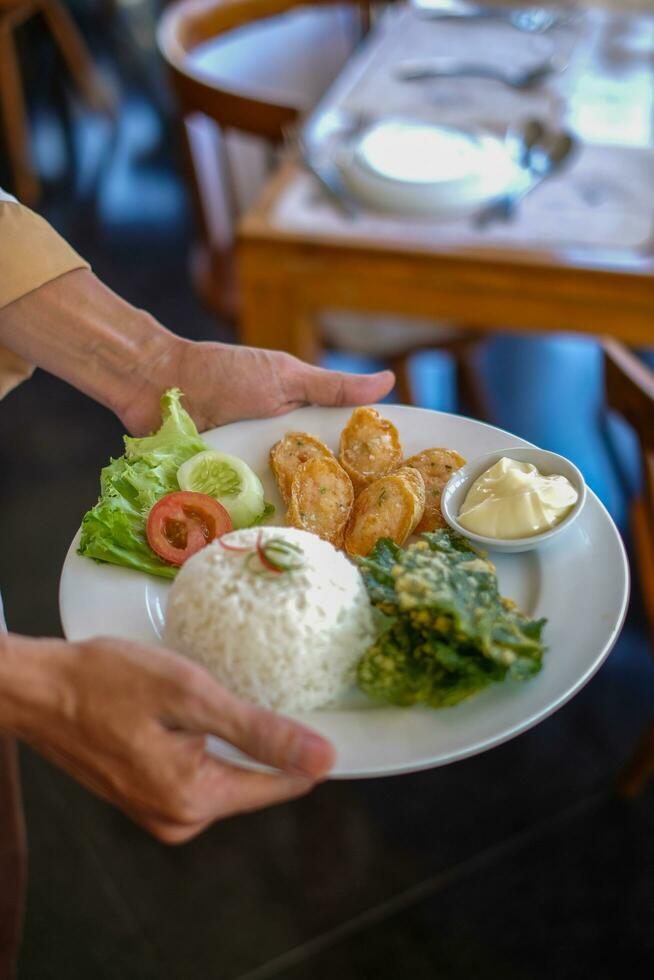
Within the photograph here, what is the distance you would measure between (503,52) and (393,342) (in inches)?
31.4

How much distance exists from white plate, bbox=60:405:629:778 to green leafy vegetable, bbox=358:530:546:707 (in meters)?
0.02

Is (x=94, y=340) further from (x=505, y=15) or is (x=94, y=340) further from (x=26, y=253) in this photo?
(x=505, y=15)

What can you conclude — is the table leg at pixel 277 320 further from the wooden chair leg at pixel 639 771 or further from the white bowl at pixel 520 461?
the wooden chair leg at pixel 639 771

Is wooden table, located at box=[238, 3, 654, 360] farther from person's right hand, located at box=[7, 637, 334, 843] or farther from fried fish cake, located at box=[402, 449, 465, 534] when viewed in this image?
person's right hand, located at box=[7, 637, 334, 843]

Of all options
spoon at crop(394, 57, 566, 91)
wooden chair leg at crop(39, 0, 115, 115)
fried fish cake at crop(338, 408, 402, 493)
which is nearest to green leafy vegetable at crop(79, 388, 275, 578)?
fried fish cake at crop(338, 408, 402, 493)

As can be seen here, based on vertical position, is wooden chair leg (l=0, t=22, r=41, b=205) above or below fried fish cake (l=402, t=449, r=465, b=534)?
below

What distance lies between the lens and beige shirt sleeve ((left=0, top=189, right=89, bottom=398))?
1.25m

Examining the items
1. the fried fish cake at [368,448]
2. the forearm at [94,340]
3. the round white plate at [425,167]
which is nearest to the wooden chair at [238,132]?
the round white plate at [425,167]

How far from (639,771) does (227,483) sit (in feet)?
4.06

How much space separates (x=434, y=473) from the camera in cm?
126

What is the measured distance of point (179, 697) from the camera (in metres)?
0.90

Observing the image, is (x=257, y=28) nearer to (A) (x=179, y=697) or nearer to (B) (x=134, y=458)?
(B) (x=134, y=458)

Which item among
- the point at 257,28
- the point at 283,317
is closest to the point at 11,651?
the point at 283,317

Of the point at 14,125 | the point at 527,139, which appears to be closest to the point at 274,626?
the point at 527,139
